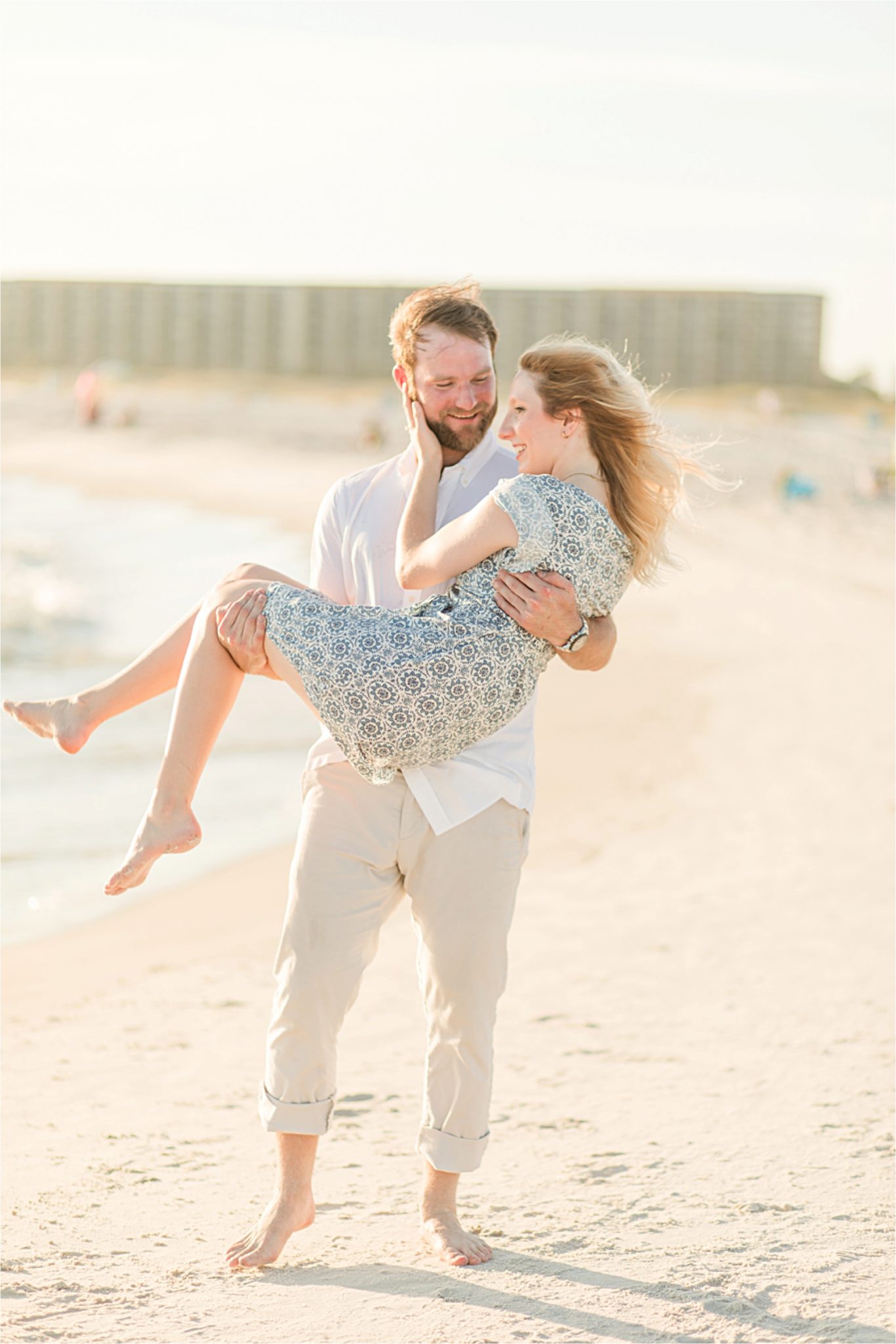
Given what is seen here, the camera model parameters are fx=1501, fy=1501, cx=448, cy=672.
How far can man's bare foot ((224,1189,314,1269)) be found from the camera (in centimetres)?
297

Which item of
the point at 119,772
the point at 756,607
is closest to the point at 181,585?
the point at 756,607

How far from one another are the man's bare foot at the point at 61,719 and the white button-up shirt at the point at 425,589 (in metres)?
0.51

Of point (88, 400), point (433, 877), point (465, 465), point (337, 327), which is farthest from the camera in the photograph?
point (337, 327)

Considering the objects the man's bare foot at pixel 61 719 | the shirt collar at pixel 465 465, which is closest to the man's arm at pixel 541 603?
the shirt collar at pixel 465 465

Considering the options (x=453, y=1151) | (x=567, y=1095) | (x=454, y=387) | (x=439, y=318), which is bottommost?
(x=567, y=1095)

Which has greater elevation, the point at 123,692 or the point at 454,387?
the point at 454,387

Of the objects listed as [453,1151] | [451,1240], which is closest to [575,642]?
[453,1151]

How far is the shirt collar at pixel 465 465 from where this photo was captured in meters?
3.06

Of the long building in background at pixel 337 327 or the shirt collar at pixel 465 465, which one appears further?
the long building in background at pixel 337 327

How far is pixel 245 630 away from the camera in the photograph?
9.67 feet

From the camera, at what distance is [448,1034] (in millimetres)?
2994

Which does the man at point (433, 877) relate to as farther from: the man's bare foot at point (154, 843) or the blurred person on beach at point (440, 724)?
the man's bare foot at point (154, 843)

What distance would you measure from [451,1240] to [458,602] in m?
1.28

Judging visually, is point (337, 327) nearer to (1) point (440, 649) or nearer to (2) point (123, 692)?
(2) point (123, 692)
